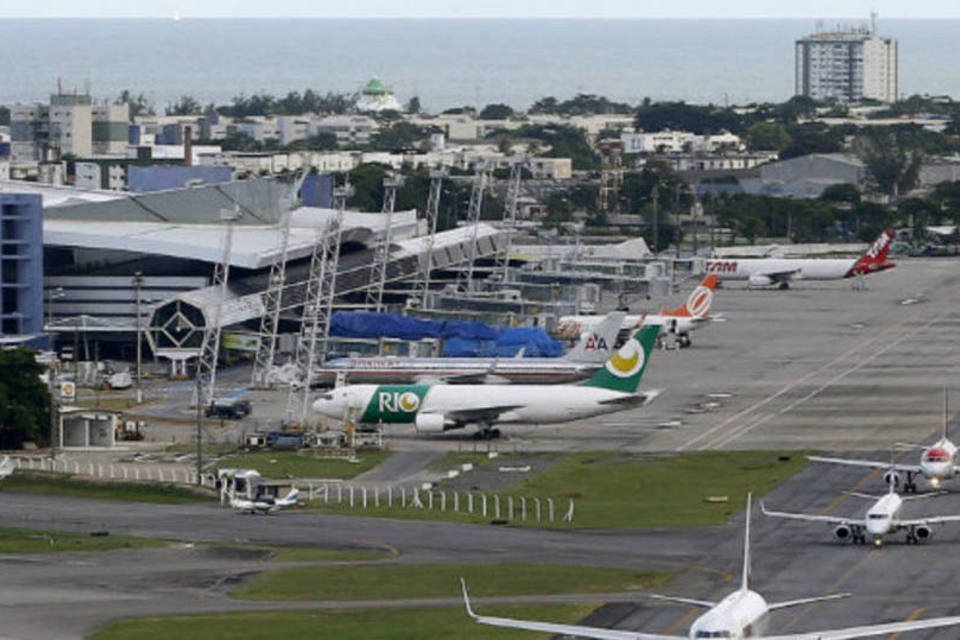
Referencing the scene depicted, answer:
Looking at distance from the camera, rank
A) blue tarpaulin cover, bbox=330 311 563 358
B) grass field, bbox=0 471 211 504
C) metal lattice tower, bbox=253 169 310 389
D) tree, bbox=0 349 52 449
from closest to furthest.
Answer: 1. grass field, bbox=0 471 211 504
2. tree, bbox=0 349 52 449
3. metal lattice tower, bbox=253 169 310 389
4. blue tarpaulin cover, bbox=330 311 563 358

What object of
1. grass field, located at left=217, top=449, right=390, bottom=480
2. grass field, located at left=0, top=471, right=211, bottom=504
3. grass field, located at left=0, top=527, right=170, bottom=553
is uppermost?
grass field, located at left=217, top=449, right=390, bottom=480

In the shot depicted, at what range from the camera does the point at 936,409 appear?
150750 millimetres

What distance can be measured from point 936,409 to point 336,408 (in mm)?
31972

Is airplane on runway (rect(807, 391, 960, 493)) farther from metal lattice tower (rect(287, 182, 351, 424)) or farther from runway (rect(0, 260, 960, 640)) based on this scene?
metal lattice tower (rect(287, 182, 351, 424))

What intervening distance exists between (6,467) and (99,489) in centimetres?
637

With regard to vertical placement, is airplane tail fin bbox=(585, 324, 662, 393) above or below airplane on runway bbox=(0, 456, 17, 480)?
above

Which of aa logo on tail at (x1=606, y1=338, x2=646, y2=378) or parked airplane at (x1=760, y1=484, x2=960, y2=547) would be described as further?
aa logo on tail at (x1=606, y1=338, x2=646, y2=378)

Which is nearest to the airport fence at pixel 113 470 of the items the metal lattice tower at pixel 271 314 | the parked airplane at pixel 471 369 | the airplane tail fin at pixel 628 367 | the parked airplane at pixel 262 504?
the parked airplane at pixel 262 504

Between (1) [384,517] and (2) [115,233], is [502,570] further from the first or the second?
(2) [115,233]

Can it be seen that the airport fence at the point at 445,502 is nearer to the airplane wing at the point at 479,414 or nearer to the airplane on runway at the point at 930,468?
the airplane on runway at the point at 930,468

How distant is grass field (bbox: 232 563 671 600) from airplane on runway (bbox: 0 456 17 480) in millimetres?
28815

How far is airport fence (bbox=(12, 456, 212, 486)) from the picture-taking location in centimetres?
12481

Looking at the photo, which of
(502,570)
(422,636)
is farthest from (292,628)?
(502,570)

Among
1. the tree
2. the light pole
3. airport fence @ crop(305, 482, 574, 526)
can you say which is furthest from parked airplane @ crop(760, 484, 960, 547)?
the light pole
